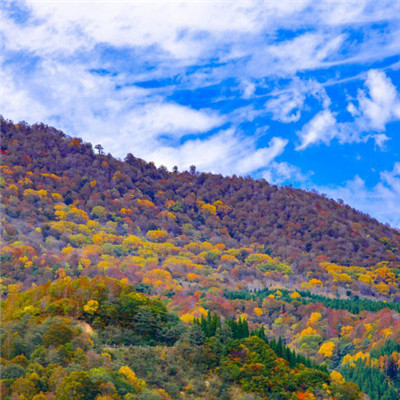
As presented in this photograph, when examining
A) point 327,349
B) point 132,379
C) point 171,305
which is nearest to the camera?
point 132,379

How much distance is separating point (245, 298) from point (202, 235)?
6605cm

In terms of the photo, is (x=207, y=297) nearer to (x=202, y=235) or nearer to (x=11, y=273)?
(x=11, y=273)

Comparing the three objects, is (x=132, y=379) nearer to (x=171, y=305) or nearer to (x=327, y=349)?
(x=327, y=349)

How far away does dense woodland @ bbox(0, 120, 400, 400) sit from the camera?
219ft

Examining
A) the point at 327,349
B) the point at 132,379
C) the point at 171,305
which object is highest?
the point at 171,305

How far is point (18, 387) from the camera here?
5962cm

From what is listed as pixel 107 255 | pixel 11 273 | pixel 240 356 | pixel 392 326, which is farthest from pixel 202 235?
pixel 240 356

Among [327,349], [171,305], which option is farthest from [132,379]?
[171,305]

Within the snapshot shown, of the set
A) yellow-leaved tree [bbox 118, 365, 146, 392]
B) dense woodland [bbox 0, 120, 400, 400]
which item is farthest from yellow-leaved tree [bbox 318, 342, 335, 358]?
yellow-leaved tree [bbox 118, 365, 146, 392]

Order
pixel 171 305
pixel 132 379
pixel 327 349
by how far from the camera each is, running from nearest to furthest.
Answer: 1. pixel 132 379
2. pixel 327 349
3. pixel 171 305

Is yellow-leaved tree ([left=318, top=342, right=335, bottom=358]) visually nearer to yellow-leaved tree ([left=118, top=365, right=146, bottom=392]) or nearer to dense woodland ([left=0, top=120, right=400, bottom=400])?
dense woodland ([left=0, top=120, right=400, bottom=400])

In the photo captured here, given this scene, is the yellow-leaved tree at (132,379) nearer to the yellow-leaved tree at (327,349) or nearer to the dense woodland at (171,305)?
the dense woodland at (171,305)

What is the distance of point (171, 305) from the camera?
4660 inches

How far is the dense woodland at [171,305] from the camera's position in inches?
2633
